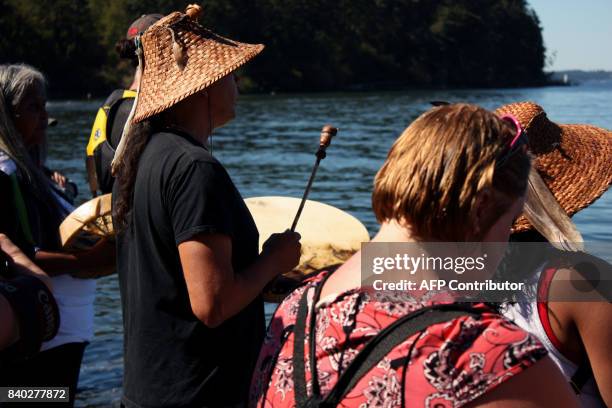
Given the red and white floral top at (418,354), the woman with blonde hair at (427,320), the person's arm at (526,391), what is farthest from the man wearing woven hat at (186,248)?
the person's arm at (526,391)

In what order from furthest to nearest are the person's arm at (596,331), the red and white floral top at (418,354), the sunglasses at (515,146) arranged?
the person's arm at (596,331), the sunglasses at (515,146), the red and white floral top at (418,354)

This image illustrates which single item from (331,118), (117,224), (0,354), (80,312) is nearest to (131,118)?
(117,224)

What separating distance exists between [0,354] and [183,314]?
0.53m

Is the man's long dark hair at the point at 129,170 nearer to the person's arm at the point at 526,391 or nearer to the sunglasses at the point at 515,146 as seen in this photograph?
the sunglasses at the point at 515,146

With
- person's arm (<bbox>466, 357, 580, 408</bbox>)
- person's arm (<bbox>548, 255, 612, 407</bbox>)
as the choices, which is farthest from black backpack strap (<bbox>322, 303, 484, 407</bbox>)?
person's arm (<bbox>548, 255, 612, 407</bbox>)

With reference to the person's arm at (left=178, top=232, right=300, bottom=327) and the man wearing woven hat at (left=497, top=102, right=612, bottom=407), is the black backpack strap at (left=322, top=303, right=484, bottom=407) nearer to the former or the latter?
the man wearing woven hat at (left=497, top=102, right=612, bottom=407)

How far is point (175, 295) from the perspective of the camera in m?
2.47

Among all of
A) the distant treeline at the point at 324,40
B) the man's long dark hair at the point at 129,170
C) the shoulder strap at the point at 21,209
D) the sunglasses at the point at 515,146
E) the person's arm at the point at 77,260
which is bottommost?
the distant treeline at the point at 324,40

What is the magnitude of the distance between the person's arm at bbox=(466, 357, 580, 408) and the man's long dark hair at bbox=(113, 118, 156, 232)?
4.44ft

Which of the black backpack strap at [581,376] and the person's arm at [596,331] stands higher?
the person's arm at [596,331]

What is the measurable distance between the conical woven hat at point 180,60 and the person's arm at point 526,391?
1362 mm

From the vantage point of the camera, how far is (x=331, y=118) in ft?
114

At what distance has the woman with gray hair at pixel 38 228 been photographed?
10.9ft

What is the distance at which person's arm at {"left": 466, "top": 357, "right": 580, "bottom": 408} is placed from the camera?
1.55 m
